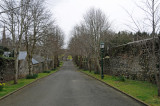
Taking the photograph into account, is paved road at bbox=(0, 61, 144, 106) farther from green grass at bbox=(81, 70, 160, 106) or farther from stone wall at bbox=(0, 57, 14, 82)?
stone wall at bbox=(0, 57, 14, 82)

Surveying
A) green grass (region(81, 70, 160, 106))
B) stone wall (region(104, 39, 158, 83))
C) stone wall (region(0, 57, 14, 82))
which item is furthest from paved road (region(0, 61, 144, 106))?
stone wall (region(0, 57, 14, 82))

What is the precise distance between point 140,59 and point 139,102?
763cm

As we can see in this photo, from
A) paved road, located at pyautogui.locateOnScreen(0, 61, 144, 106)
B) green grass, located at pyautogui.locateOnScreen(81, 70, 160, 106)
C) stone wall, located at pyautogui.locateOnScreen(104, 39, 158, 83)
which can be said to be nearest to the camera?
paved road, located at pyautogui.locateOnScreen(0, 61, 144, 106)

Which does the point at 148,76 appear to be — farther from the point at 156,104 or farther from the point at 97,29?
the point at 97,29

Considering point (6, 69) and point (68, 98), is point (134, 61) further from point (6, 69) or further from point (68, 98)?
point (6, 69)

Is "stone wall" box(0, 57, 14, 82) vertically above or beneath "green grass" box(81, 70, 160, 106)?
above

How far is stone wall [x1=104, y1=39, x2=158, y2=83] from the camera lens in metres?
12.9

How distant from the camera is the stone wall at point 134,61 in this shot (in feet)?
42.3

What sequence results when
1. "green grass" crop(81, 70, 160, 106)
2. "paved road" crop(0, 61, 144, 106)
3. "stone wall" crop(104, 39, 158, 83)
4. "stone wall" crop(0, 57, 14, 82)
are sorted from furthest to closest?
"stone wall" crop(0, 57, 14, 82) → "stone wall" crop(104, 39, 158, 83) → "green grass" crop(81, 70, 160, 106) → "paved road" crop(0, 61, 144, 106)

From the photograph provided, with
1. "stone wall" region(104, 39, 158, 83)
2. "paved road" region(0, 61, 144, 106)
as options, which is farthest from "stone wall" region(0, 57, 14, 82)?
"stone wall" region(104, 39, 158, 83)

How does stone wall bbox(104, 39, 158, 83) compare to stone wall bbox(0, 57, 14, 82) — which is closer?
stone wall bbox(104, 39, 158, 83)

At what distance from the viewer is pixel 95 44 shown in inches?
924

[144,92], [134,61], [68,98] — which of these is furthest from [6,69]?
[144,92]

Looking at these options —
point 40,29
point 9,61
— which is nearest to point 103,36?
point 40,29
